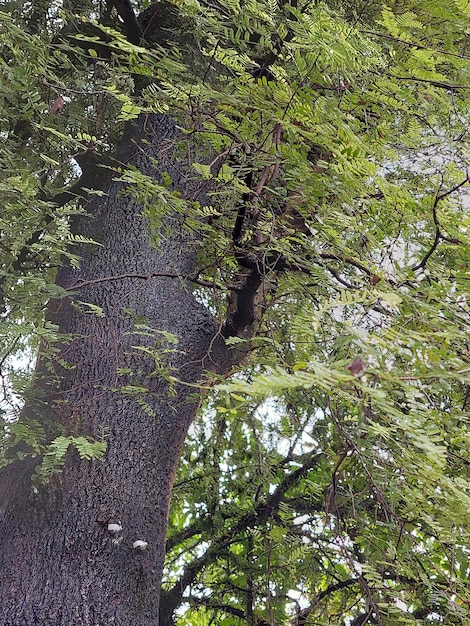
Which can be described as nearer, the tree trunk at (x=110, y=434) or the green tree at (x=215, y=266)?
the green tree at (x=215, y=266)

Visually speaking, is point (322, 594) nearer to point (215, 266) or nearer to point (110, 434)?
point (110, 434)

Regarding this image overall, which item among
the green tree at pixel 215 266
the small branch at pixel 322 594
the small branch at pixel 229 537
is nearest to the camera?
the green tree at pixel 215 266

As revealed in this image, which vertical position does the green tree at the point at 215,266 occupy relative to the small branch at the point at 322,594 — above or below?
above

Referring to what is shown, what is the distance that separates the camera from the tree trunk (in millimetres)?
1188

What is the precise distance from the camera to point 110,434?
53.5 inches

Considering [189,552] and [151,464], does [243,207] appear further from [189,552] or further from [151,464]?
[189,552]

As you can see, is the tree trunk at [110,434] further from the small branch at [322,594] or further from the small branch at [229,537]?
the small branch at [229,537]

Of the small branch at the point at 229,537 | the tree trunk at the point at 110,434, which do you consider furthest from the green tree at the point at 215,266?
the small branch at the point at 229,537

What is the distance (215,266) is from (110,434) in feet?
1.43

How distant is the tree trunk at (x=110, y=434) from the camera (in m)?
1.19

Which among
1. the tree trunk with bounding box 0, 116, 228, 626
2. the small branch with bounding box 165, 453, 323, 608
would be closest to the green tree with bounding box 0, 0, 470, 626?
the tree trunk with bounding box 0, 116, 228, 626

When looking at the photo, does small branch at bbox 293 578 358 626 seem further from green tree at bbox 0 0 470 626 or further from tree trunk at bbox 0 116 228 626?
tree trunk at bbox 0 116 228 626

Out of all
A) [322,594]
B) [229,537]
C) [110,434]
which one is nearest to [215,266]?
[110,434]

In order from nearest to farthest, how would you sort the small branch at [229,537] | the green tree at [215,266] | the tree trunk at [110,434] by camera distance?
the green tree at [215,266], the tree trunk at [110,434], the small branch at [229,537]
